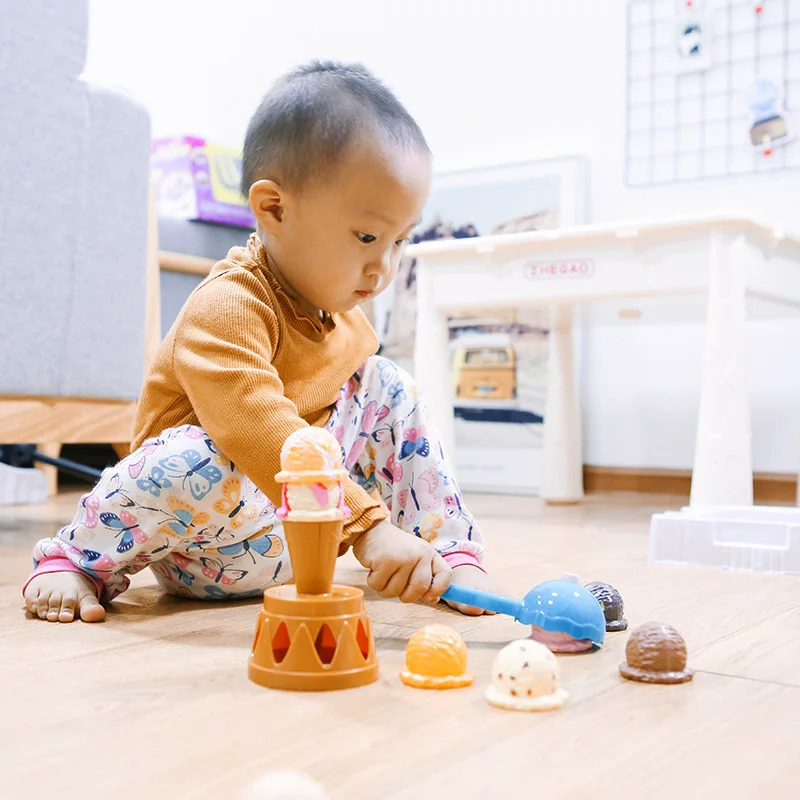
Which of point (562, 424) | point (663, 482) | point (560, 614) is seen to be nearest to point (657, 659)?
point (560, 614)

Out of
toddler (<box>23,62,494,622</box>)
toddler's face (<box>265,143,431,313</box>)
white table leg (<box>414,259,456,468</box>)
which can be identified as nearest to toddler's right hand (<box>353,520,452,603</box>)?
toddler (<box>23,62,494,622</box>)

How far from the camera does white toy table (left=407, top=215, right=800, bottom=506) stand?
56.7 inches

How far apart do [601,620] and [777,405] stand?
53.8 inches

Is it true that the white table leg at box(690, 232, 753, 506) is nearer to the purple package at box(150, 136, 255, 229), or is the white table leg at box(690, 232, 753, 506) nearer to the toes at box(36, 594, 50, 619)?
the toes at box(36, 594, 50, 619)

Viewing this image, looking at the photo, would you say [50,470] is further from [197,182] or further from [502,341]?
[502,341]

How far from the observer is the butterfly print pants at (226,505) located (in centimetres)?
81

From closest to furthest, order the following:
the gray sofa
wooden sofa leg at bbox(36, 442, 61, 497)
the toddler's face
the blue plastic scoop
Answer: the blue plastic scoop → the toddler's face → the gray sofa → wooden sofa leg at bbox(36, 442, 61, 497)

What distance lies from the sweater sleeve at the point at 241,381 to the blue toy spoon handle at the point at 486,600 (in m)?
0.08

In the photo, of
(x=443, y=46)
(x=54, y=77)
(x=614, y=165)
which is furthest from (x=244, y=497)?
(x=443, y=46)

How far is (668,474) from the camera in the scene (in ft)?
6.81

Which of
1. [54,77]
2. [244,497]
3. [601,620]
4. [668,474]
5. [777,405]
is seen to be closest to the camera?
[601,620]

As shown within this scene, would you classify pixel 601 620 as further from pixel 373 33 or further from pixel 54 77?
pixel 373 33

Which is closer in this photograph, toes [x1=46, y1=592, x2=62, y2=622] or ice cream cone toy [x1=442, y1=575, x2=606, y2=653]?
ice cream cone toy [x1=442, y1=575, x2=606, y2=653]

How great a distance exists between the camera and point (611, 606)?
0.79 meters
